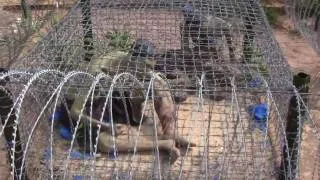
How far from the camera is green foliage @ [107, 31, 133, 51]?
16.3 feet

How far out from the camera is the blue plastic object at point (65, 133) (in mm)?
4422

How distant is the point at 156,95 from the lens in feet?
13.2

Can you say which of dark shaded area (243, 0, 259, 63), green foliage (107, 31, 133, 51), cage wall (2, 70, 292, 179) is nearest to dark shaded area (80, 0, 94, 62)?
green foliage (107, 31, 133, 51)

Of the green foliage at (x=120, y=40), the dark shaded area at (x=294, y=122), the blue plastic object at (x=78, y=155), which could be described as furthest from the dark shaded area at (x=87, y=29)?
the dark shaded area at (x=294, y=122)

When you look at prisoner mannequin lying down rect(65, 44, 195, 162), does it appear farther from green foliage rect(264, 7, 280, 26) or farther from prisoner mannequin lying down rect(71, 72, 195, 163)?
green foliage rect(264, 7, 280, 26)

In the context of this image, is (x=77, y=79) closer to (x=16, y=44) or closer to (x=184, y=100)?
(x=184, y=100)

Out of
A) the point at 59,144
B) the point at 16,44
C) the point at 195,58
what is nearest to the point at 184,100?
the point at 195,58

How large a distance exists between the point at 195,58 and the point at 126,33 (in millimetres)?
896

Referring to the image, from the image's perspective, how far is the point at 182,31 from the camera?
510 centimetres

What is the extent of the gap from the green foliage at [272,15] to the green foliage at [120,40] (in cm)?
293

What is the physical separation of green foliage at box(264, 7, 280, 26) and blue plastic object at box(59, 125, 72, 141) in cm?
401

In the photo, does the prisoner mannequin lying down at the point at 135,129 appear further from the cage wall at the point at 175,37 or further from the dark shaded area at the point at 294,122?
the dark shaded area at the point at 294,122

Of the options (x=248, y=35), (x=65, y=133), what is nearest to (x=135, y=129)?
(x=65, y=133)

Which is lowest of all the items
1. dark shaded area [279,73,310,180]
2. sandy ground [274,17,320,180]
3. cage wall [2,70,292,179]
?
sandy ground [274,17,320,180]
